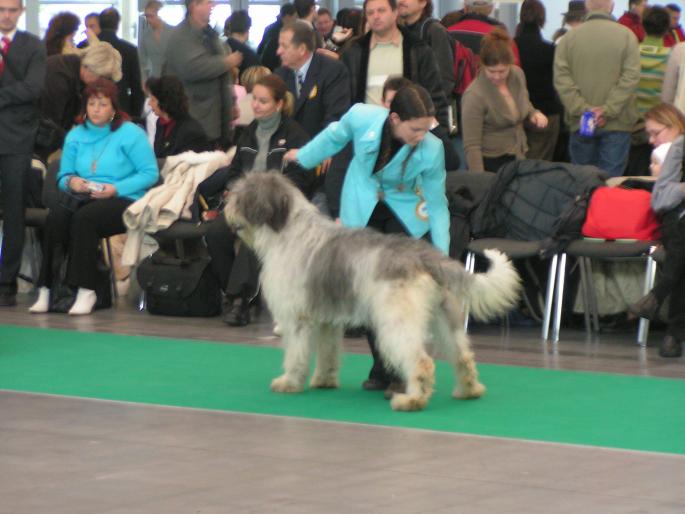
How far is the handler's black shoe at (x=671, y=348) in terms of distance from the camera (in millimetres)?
8461

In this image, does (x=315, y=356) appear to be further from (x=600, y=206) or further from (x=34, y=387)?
(x=600, y=206)

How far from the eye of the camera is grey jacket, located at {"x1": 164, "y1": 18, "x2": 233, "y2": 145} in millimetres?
11508

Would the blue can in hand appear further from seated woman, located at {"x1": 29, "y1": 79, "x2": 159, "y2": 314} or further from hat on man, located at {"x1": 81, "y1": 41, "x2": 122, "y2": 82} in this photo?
hat on man, located at {"x1": 81, "y1": 41, "x2": 122, "y2": 82}

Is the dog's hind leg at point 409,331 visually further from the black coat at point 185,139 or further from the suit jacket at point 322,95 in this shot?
the black coat at point 185,139

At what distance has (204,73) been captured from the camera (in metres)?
11.5

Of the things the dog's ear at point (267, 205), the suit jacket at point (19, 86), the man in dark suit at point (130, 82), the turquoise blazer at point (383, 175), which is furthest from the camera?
the man in dark suit at point (130, 82)

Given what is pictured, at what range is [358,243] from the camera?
6730 mm

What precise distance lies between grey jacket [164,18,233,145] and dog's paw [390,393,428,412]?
200 inches

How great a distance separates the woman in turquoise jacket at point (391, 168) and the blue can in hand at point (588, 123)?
11.6ft

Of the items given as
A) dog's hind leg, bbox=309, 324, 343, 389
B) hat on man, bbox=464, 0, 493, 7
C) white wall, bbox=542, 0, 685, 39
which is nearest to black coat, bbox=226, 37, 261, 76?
hat on man, bbox=464, 0, 493, 7

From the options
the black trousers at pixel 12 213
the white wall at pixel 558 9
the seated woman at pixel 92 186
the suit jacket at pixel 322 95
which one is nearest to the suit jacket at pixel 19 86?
the black trousers at pixel 12 213

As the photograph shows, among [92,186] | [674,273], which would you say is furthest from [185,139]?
[674,273]

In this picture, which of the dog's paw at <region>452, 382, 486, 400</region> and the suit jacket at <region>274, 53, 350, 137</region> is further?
the suit jacket at <region>274, 53, 350, 137</region>

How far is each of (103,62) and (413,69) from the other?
2551mm
